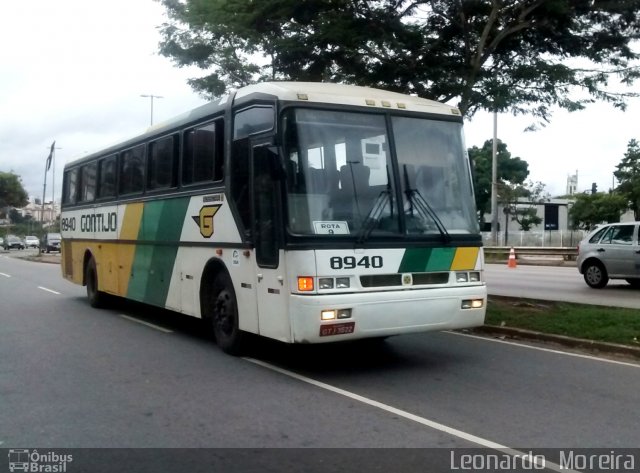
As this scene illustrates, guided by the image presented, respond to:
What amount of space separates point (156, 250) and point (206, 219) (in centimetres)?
211

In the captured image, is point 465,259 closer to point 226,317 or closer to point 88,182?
point 226,317

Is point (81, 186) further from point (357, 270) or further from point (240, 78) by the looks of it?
point (357, 270)

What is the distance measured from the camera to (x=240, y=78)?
14.9 m

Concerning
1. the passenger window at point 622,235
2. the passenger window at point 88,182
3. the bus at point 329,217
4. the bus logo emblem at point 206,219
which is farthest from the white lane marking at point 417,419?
the passenger window at point 622,235

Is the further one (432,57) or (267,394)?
(432,57)

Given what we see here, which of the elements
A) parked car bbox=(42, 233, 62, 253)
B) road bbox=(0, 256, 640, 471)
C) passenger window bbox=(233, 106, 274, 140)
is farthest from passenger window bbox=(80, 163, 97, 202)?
parked car bbox=(42, 233, 62, 253)

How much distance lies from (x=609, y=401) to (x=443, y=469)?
2692 millimetres

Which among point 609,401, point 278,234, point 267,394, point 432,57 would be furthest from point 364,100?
point 432,57

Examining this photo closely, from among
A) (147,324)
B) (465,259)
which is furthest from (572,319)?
(147,324)

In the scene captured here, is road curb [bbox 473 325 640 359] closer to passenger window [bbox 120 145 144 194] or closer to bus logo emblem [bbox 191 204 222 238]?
bus logo emblem [bbox 191 204 222 238]

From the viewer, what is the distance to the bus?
7.42m

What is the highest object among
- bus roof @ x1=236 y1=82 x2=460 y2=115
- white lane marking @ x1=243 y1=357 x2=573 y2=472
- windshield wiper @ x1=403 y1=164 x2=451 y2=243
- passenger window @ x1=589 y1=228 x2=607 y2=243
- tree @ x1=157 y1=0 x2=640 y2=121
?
tree @ x1=157 y1=0 x2=640 y2=121

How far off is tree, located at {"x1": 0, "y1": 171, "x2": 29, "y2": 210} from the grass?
3220 inches

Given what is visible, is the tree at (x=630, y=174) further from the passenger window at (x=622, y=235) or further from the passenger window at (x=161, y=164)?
the passenger window at (x=161, y=164)
